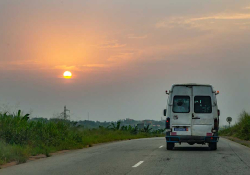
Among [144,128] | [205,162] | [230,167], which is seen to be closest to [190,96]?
[205,162]

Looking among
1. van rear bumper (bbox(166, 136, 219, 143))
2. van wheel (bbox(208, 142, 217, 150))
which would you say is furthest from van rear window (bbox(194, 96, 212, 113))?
van wheel (bbox(208, 142, 217, 150))

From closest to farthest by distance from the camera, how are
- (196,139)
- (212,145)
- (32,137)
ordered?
1. (196,139)
2. (212,145)
3. (32,137)

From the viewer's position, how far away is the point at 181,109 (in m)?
20.2

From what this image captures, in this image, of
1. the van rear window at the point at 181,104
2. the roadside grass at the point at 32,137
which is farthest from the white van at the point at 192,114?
the roadside grass at the point at 32,137

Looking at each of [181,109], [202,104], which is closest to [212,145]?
[202,104]

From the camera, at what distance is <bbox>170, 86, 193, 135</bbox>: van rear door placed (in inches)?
790

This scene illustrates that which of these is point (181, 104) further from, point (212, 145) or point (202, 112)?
point (212, 145)

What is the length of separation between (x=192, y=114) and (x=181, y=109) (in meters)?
0.58

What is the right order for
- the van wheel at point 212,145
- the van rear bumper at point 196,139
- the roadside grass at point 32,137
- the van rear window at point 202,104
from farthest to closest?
the van wheel at point 212,145 → the van rear window at point 202,104 → the van rear bumper at point 196,139 → the roadside grass at point 32,137

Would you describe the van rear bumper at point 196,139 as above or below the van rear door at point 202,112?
below

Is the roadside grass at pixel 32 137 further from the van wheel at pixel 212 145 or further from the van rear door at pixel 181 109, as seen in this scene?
the van wheel at pixel 212 145

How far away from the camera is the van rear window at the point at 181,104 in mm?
20203

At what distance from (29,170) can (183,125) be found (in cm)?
932

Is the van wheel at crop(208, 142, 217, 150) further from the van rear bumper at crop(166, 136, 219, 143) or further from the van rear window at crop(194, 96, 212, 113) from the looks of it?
the van rear window at crop(194, 96, 212, 113)
